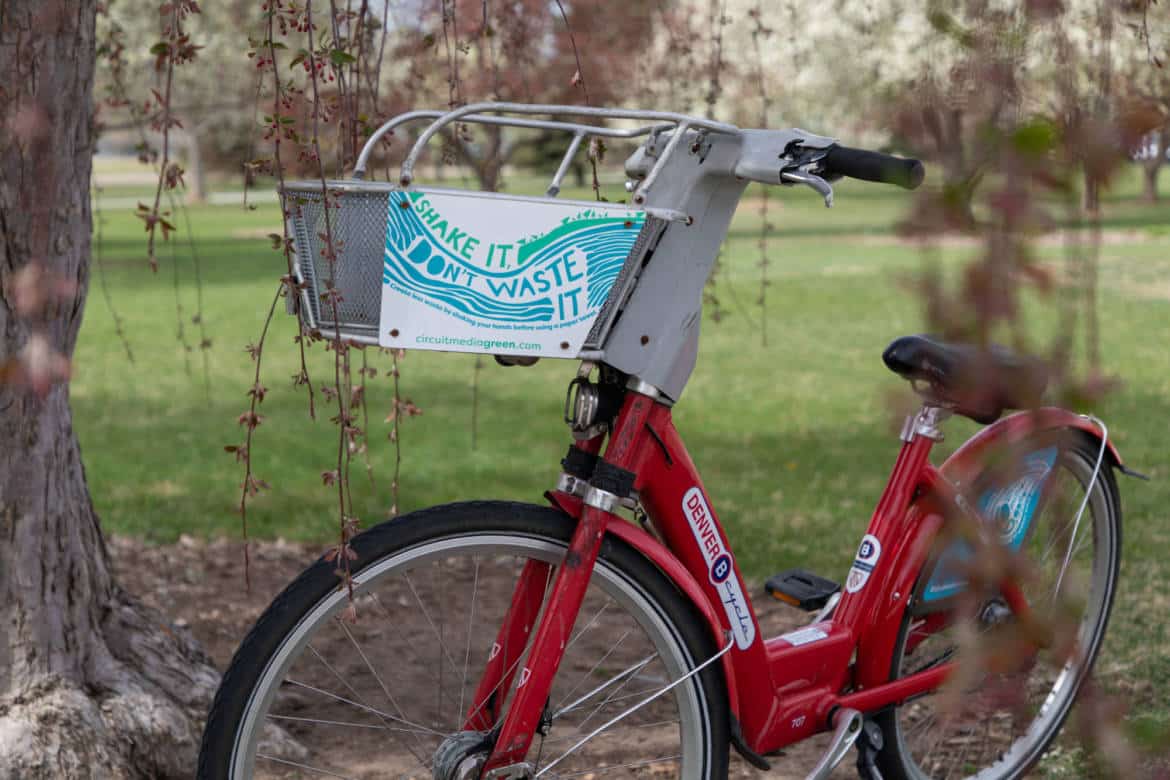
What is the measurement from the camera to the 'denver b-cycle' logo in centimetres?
198

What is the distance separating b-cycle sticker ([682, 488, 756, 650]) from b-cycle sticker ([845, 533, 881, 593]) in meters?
0.40

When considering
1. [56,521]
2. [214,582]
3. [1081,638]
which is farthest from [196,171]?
[1081,638]

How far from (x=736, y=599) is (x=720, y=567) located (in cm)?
7

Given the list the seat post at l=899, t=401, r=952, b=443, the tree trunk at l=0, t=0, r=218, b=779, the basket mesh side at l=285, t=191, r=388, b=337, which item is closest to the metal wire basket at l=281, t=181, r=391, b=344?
the basket mesh side at l=285, t=191, r=388, b=337

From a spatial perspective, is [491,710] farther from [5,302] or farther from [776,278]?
[776,278]

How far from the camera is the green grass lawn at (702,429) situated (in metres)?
5.21

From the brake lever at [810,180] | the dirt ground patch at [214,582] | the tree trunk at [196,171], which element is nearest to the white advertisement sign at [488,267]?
the brake lever at [810,180]

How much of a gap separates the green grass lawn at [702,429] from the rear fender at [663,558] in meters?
0.51

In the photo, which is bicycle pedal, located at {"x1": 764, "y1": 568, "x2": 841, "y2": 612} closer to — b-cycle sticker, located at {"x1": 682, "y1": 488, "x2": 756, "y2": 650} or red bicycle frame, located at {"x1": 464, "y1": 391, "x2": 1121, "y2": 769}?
red bicycle frame, located at {"x1": 464, "y1": 391, "x2": 1121, "y2": 769}

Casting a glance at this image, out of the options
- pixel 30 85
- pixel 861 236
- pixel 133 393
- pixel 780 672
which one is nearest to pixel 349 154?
pixel 30 85

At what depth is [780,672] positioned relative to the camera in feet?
8.73

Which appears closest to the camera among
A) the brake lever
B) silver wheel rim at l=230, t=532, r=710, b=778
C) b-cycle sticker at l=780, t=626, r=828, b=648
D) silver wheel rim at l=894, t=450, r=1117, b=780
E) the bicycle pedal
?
the brake lever

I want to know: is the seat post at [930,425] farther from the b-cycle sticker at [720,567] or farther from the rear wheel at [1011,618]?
the b-cycle sticker at [720,567]

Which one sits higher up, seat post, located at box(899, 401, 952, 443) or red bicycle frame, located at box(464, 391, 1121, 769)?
seat post, located at box(899, 401, 952, 443)
